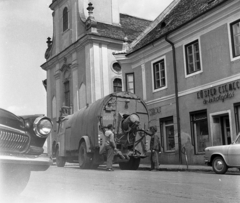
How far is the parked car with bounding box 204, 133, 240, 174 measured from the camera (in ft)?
37.0

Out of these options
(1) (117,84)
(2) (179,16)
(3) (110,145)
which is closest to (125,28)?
(1) (117,84)

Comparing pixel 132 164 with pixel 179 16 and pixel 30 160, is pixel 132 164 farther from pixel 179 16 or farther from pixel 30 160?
pixel 30 160

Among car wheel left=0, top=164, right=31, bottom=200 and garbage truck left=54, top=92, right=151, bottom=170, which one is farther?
garbage truck left=54, top=92, right=151, bottom=170

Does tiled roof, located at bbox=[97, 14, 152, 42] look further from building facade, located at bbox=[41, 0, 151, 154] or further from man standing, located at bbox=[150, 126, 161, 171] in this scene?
man standing, located at bbox=[150, 126, 161, 171]

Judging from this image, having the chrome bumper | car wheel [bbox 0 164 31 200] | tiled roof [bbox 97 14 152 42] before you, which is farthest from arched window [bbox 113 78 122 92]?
the chrome bumper

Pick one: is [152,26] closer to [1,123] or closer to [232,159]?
[232,159]

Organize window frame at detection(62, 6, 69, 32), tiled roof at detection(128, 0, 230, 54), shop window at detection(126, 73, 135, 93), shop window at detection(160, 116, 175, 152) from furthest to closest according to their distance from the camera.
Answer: window frame at detection(62, 6, 69, 32) < shop window at detection(126, 73, 135, 93) < shop window at detection(160, 116, 175, 152) < tiled roof at detection(128, 0, 230, 54)

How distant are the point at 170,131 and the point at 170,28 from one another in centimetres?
541

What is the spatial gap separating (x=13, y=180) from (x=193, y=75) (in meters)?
13.9

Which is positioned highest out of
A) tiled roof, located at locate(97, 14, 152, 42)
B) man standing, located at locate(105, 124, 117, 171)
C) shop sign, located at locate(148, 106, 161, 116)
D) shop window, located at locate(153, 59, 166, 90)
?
tiled roof, located at locate(97, 14, 152, 42)

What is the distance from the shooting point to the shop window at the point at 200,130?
17.0 meters

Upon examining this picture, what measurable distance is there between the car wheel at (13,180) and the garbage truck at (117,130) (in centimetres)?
890

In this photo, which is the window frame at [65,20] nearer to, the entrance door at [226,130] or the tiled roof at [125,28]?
the tiled roof at [125,28]

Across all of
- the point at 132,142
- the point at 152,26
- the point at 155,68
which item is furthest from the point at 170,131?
the point at 152,26
